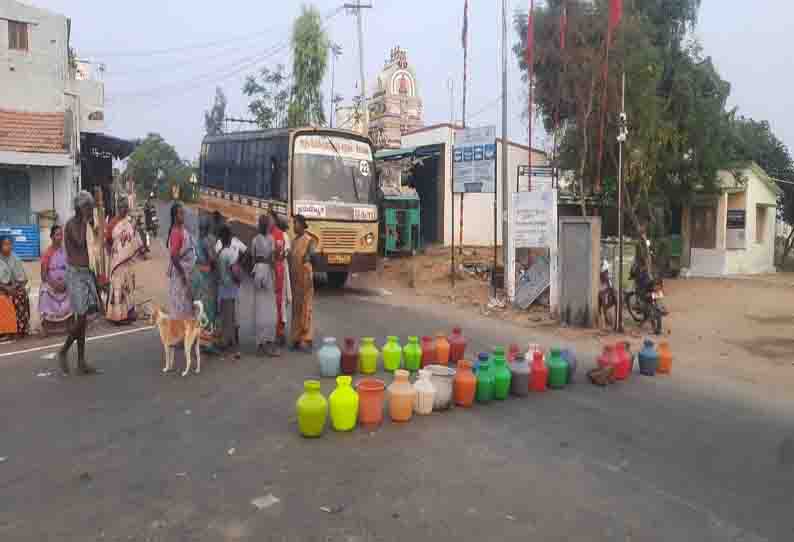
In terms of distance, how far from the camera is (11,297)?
895 cm

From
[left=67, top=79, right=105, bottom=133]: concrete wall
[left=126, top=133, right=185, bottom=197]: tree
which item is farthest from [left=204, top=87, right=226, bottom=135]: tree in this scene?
[left=67, top=79, right=105, bottom=133]: concrete wall

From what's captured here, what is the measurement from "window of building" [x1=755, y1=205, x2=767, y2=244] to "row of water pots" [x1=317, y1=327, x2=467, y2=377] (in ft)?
59.7

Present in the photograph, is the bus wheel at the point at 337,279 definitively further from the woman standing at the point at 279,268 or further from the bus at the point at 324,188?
the woman standing at the point at 279,268

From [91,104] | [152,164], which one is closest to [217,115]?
[152,164]

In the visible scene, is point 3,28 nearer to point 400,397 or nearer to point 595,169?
point 595,169

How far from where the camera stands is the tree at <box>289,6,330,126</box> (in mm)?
28312

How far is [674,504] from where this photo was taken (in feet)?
13.6

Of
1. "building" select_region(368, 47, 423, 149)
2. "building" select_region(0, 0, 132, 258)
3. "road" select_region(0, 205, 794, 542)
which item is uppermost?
"building" select_region(368, 47, 423, 149)

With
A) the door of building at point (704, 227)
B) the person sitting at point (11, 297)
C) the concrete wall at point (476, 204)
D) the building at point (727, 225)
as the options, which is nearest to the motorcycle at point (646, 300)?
the person sitting at point (11, 297)

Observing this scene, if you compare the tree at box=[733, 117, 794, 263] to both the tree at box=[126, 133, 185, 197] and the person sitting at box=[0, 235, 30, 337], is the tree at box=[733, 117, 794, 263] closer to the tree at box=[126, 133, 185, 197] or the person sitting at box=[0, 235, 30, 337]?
the person sitting at box=[0, 235, 30, 337]

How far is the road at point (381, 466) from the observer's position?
3766mm

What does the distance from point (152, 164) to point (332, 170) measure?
5165 cm

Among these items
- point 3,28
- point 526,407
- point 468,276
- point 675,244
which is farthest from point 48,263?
point 675,244

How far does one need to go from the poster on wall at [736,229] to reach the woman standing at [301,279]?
55.1ft
